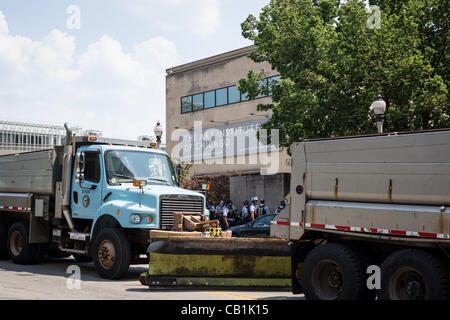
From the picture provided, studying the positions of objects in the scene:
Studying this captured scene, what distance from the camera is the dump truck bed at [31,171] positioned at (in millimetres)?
15273

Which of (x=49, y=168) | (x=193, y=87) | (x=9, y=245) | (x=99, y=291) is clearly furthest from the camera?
(x=193, y=87)

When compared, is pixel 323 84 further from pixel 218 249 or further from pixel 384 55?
pixel 218 249

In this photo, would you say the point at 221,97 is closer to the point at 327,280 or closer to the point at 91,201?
the point at 91,201

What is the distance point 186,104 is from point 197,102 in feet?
4.35

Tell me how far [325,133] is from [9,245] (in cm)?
1109

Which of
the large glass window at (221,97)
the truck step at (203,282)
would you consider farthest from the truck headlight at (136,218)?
the large glass window at (221,97)

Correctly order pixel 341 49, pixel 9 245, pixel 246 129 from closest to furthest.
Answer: pixel 9 245, pixel 341 49, pixel 246 129

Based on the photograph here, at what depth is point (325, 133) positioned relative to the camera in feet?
71.4

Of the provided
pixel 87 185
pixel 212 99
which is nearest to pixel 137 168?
pixel 87 185

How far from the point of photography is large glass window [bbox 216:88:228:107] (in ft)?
141

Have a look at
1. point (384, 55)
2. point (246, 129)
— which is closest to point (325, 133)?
point (384, 55)

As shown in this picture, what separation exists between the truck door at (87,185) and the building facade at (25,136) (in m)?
78.0

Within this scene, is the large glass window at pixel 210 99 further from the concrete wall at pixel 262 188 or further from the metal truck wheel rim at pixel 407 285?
the metal truck wheel rim at pixel 407 285
